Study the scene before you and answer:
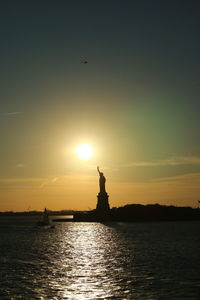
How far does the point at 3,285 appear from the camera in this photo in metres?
37.7

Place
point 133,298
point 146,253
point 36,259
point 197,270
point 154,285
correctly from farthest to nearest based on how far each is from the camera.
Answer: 1. point 146,253
2. point 36,259
3. point 197,270
4. point 154,285
5. point 133,298

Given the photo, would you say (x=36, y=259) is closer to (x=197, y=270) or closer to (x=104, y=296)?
(x=197, y=270)

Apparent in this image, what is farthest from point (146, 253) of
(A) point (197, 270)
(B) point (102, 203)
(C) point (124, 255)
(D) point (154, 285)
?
(B) point (102, 203)

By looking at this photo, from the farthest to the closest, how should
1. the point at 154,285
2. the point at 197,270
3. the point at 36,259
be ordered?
the point at 36,259 < the point at 197,270 < the point at 154,285

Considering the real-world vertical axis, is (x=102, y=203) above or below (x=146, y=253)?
above

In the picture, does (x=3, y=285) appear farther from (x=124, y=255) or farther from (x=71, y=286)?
(x=124, y=255)

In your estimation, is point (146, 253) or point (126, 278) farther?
point (146, 253)

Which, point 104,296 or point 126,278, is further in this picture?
point 126,278

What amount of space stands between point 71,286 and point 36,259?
78.3 feet

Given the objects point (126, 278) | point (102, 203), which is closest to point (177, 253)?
point (126, 278)

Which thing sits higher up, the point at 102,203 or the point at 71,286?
the point at 102,203

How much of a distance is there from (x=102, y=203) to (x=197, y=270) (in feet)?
505

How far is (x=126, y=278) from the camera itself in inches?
1593

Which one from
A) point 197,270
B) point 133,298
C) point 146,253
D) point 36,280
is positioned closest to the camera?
point 133,298
